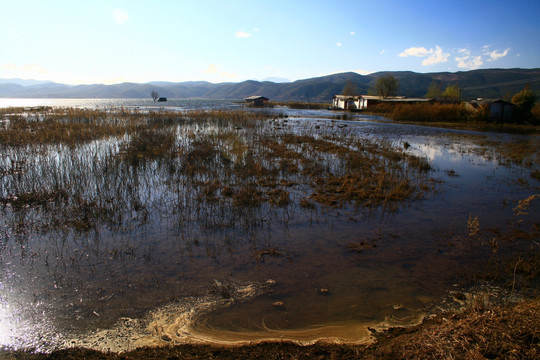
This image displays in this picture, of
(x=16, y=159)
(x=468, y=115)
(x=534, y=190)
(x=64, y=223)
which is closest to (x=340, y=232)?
(x=64, y=223)

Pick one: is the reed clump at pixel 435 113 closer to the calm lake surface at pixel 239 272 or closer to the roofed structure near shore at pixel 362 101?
the roofed structure near shore at pixel 362 101

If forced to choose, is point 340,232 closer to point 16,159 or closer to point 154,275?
point 154,275

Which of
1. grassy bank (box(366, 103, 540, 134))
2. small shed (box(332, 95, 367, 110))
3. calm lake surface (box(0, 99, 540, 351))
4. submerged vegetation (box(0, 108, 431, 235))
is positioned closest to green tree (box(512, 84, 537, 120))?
grassy bank (box(366, 103, 540, 134))

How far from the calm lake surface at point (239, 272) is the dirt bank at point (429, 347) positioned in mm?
238

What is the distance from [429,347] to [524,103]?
4550cm

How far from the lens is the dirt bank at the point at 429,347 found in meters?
2.79

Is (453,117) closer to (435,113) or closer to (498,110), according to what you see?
(435,113)

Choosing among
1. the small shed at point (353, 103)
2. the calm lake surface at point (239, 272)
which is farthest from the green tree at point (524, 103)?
the calm lake surface at point (239, 272)

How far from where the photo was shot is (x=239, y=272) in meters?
5.28

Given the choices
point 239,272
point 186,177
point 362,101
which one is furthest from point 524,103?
point 239,272

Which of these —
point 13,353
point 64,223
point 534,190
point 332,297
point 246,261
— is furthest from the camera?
point 534,190

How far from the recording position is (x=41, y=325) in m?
3.87

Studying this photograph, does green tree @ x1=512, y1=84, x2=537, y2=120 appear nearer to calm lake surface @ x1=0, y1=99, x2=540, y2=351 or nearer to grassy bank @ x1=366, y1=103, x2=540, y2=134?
grassy bank @ x1=366, y1=103, x2=540, y2=134

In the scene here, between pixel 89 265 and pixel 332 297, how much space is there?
13.9ft
